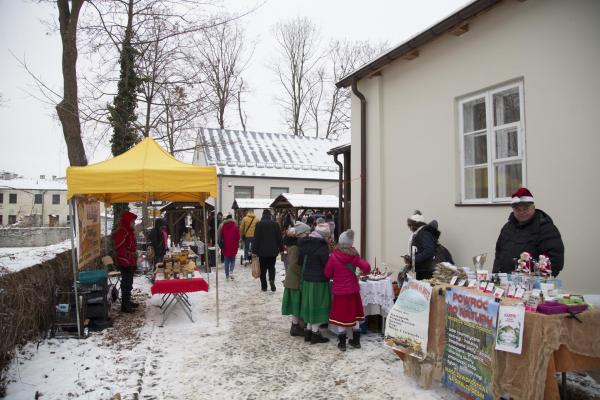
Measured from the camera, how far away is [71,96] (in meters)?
9.01

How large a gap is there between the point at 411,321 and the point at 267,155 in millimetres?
20814

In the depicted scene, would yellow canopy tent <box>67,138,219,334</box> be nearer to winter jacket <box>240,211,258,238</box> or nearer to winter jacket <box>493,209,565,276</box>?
winter jacket <box>493,209,565,276</box>

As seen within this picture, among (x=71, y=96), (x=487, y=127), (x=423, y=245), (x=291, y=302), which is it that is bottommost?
(x=291, y=302)

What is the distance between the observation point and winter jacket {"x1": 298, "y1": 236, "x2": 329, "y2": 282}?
547cm

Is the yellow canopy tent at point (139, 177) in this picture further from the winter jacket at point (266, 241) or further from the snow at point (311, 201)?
the snow at point (311, 201)

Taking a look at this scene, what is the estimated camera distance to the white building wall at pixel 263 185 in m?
21.7

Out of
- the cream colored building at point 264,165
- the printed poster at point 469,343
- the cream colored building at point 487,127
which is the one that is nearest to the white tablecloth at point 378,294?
the cream colored building at point 487,127

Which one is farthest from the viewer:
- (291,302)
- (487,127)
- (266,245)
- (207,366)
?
(266,245)

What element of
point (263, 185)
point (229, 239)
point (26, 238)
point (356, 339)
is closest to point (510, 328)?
point (356, 339)

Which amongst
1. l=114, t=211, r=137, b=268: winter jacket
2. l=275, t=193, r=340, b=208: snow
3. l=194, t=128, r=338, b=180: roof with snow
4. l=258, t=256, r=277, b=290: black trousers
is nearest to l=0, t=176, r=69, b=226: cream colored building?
l=194, t=128, r=338, b=180: roof with snow

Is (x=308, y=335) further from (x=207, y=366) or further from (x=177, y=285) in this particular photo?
(x=177, y=285)

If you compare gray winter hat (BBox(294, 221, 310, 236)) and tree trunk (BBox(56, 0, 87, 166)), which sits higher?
tree trunk (BBox(56, 0, 87, 166))

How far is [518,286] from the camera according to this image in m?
3.51

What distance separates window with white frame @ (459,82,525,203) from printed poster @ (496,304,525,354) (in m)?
2.40
